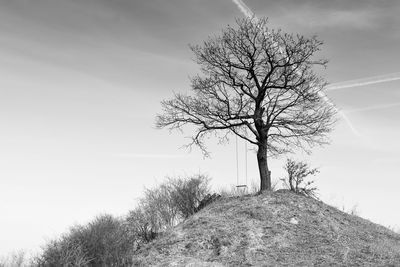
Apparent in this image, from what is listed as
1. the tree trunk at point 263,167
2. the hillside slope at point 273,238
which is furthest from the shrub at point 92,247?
the tree trunk at point 263,167

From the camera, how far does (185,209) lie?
25.5 metres

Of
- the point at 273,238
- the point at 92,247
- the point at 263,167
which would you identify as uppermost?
the point at 263,167

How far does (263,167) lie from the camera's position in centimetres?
2200

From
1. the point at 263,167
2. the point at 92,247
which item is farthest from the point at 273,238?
the point at 92,247

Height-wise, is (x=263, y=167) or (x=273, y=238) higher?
(x=263, y=167)

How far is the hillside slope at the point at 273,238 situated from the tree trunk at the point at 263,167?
2.67 feet

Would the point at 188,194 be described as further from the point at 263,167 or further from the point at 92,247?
the point at 92,247

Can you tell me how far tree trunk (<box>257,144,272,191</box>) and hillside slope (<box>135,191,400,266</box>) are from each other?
81 cm

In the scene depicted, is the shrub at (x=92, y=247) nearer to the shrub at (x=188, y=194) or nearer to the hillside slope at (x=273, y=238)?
the hillside slope at (x=273, y=238)

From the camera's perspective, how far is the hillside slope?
1611 centimetres

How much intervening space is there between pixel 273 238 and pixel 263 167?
5.01 m

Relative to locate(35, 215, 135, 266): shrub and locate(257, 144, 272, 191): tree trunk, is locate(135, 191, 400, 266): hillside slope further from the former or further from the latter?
locate(35, 215, 135, 266): shrub

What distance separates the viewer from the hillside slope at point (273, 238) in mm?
16109

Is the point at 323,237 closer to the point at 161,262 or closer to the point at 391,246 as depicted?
the point at 391,246
